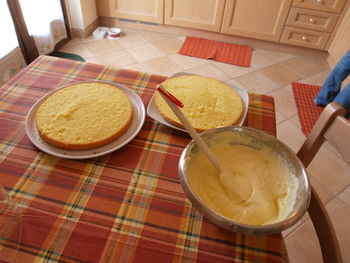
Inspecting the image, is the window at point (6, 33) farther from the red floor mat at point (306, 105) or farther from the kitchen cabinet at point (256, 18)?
the red floor mat at point (306, 105)

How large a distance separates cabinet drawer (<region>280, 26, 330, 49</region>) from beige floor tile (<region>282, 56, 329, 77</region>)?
5.5 inches

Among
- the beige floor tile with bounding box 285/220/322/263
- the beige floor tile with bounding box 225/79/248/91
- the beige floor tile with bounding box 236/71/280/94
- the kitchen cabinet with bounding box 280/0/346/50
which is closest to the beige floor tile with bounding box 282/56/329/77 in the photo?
the kitchen cabinet with bounding box 280/0/346/50

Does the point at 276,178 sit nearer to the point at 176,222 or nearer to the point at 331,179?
the point at 176,222

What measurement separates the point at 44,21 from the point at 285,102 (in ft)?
6.98

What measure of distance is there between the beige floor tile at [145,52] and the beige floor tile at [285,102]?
112cm

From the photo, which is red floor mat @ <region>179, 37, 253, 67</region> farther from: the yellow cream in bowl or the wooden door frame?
the yellow cream in bowl

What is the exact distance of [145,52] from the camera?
2621 millimetres

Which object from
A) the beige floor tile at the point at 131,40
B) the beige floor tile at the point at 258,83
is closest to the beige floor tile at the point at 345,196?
the beige floor tile at the point at 258,83

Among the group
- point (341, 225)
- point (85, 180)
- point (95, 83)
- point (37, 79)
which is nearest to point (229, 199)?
point (85, 180)

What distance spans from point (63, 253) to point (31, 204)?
0.14m

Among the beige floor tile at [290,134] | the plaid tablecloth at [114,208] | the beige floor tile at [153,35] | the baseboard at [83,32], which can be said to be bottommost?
the beige floor tile at [290,134]

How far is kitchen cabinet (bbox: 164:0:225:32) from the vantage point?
2.62 metres

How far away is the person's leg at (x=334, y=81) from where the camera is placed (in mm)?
1956

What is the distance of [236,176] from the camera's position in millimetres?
634
